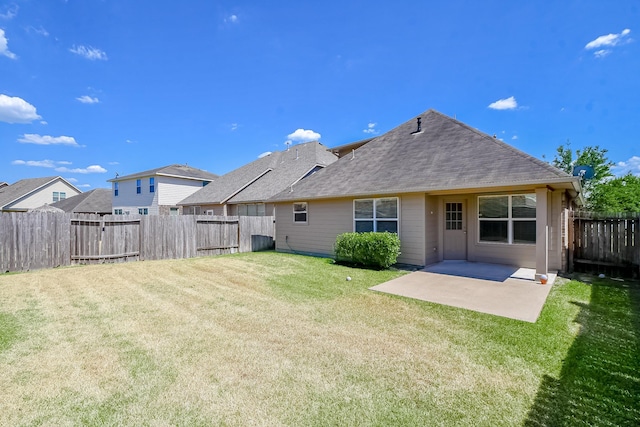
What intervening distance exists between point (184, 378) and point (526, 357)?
3944 millimetres

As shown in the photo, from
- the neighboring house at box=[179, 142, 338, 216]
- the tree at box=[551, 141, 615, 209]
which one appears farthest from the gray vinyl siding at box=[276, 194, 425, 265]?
the tree at box=[551, 141, 615, 209]

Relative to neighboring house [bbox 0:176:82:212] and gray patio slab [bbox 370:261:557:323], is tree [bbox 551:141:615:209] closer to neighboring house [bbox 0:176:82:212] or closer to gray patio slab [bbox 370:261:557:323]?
gray patio slab [bbox 370:261:557:323]

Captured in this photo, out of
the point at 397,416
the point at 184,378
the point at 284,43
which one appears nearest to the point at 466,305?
the point at 397,416

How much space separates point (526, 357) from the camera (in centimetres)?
346

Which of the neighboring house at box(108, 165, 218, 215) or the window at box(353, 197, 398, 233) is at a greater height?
the neighboring house at box(108, 165, 218, 215)

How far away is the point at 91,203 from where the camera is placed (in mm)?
31656

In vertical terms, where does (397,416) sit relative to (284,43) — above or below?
below

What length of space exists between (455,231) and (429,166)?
2390 mm

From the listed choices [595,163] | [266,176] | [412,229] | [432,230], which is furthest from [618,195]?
[266,176]

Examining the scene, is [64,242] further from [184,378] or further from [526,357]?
[526,357]

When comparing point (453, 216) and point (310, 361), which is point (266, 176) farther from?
point (310, 361)

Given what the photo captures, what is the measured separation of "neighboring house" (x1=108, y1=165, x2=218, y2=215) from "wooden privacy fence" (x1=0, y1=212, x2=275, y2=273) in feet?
45.0

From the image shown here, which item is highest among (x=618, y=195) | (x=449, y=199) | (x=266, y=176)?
(x=266, y=176)

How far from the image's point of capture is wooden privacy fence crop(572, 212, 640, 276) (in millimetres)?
7918
